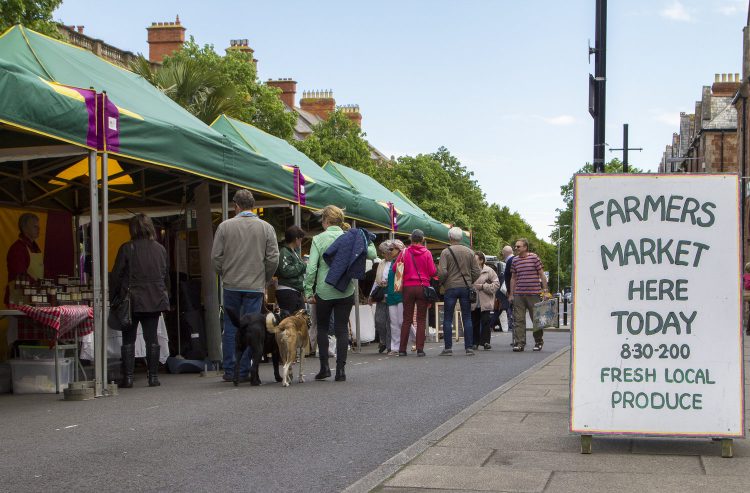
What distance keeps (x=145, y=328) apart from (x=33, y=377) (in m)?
1.25

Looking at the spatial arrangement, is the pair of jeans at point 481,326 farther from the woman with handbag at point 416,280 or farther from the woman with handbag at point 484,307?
the woman with handbag at point 416,280

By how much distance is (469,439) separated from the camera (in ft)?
23.1

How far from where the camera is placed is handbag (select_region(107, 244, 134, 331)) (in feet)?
36.4

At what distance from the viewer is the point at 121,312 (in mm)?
11125

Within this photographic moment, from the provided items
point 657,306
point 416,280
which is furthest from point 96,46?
point 657,306

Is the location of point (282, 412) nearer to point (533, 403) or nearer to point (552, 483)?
point (533, 403)

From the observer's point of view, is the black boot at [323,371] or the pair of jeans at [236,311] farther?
the black boot at [323,371]

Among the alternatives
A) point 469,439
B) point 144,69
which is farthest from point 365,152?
point 469,439

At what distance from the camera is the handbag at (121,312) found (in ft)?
36.4

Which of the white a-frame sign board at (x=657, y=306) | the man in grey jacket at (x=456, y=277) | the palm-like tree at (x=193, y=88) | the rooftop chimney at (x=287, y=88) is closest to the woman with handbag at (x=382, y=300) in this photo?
the man in grey jacket at (x=456, y=277)

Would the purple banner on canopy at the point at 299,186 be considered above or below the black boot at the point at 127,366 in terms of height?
above

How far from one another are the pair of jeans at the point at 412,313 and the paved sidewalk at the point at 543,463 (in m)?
8.04

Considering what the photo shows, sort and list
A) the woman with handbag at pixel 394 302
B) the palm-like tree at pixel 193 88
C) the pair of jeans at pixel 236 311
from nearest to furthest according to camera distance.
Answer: the pair of jeans at pixel 236 311 → the woman with handbag at pixel 394 302 → the palm-like tree at pixel 193 88

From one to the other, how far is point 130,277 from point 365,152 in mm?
50653
